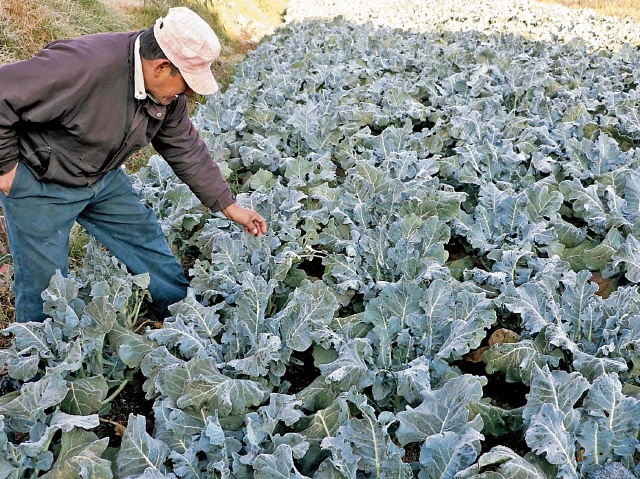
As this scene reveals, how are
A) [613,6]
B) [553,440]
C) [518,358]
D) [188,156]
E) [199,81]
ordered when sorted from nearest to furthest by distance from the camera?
[553,440]
[199,81]
[518,358]
[188,156]
[613,6]

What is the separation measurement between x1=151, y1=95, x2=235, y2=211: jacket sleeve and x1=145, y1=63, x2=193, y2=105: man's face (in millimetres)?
264

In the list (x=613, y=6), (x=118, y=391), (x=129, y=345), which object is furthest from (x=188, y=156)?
(x=613, y=6)

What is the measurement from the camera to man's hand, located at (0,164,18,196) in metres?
2.42

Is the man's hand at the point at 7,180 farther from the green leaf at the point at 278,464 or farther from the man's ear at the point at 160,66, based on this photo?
the green leaf at the point at 278,464

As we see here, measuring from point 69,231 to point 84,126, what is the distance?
62cm

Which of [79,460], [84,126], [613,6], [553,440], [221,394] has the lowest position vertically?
[79,460]

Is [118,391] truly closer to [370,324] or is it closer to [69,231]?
[69,231]

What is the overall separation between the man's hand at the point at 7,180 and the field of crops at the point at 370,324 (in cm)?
55

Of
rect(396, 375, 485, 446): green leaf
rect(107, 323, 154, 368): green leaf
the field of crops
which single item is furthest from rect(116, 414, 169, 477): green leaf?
rect(396, 375, 485, 446): green leaf

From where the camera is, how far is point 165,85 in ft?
8.21

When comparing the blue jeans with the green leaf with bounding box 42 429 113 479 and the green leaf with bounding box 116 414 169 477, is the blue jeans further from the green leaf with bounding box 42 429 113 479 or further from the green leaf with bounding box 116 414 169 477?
the green leaf with bounding box 116 414 169 477

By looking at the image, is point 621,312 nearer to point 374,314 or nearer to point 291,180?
point 374,314

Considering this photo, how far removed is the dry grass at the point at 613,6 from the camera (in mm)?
12109

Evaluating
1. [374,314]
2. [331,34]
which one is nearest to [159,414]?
[374,314]
